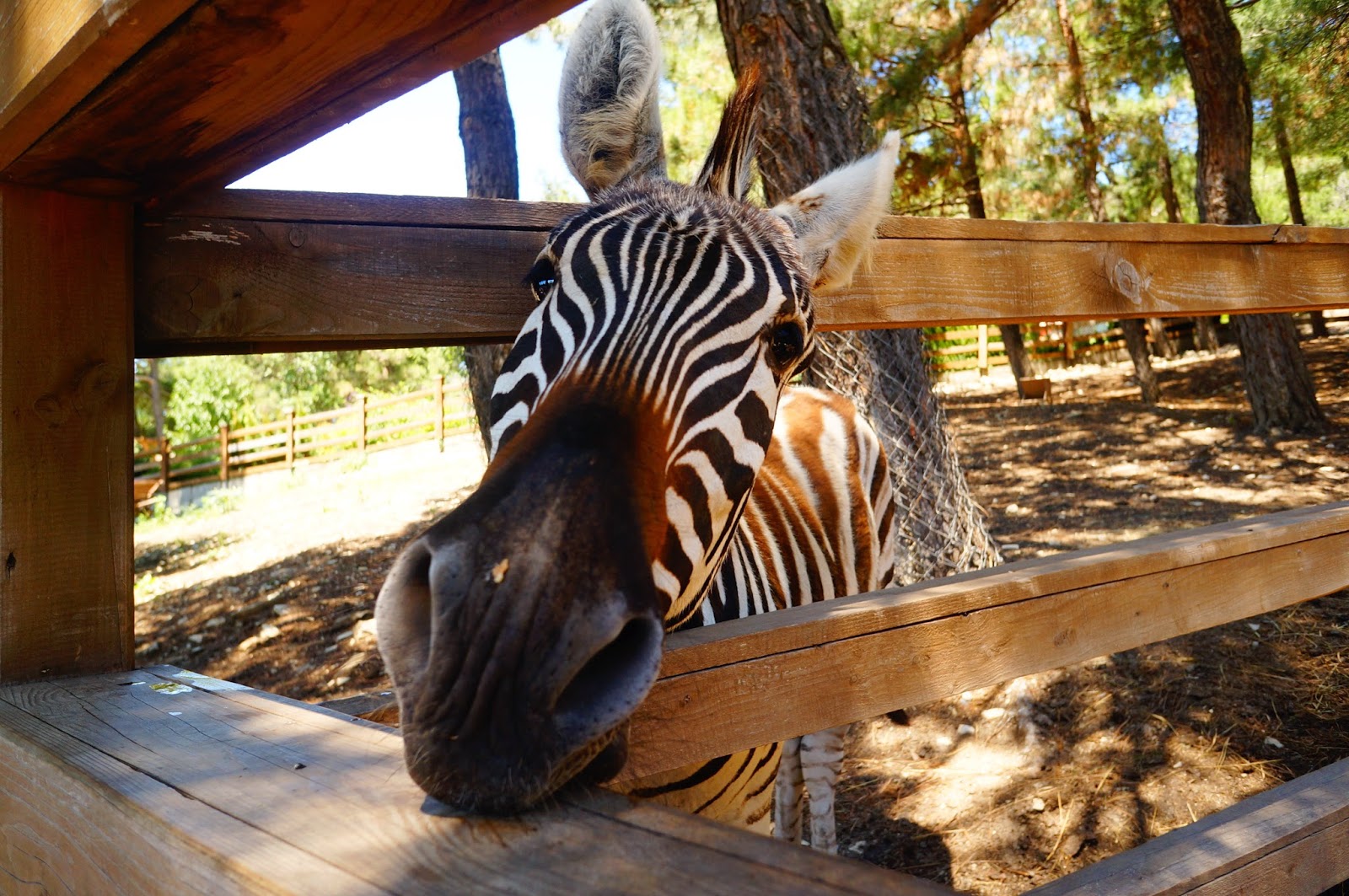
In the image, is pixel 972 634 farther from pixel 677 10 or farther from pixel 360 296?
pixel 677 10

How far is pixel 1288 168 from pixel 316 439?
1096 inches

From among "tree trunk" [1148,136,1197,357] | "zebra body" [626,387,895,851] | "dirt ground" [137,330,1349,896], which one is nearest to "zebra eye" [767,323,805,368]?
"zebra body" [626,387,895,851]

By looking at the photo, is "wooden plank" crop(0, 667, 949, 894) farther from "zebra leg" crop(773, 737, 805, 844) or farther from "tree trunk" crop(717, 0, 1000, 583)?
"tree trunk" crop(717, 0, 1000, 583)

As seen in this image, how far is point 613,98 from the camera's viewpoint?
2223 millimetres

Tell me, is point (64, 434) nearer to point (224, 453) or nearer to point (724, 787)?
point (724, 787)

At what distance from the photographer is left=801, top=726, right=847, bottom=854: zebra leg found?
12.0 feet

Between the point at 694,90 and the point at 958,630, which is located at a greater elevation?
the point at 694,90

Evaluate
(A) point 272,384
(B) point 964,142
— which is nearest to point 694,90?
(B) point 964,142

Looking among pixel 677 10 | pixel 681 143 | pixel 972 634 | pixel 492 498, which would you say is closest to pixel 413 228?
pixel 492 498

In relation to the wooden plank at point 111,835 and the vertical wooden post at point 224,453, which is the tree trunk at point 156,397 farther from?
the wooden plank at point 111,835

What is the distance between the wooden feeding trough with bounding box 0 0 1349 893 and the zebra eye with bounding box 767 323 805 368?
54cm

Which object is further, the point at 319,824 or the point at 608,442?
the point at 608,442

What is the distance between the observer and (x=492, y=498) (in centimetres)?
105

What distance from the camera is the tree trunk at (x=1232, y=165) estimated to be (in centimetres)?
962
